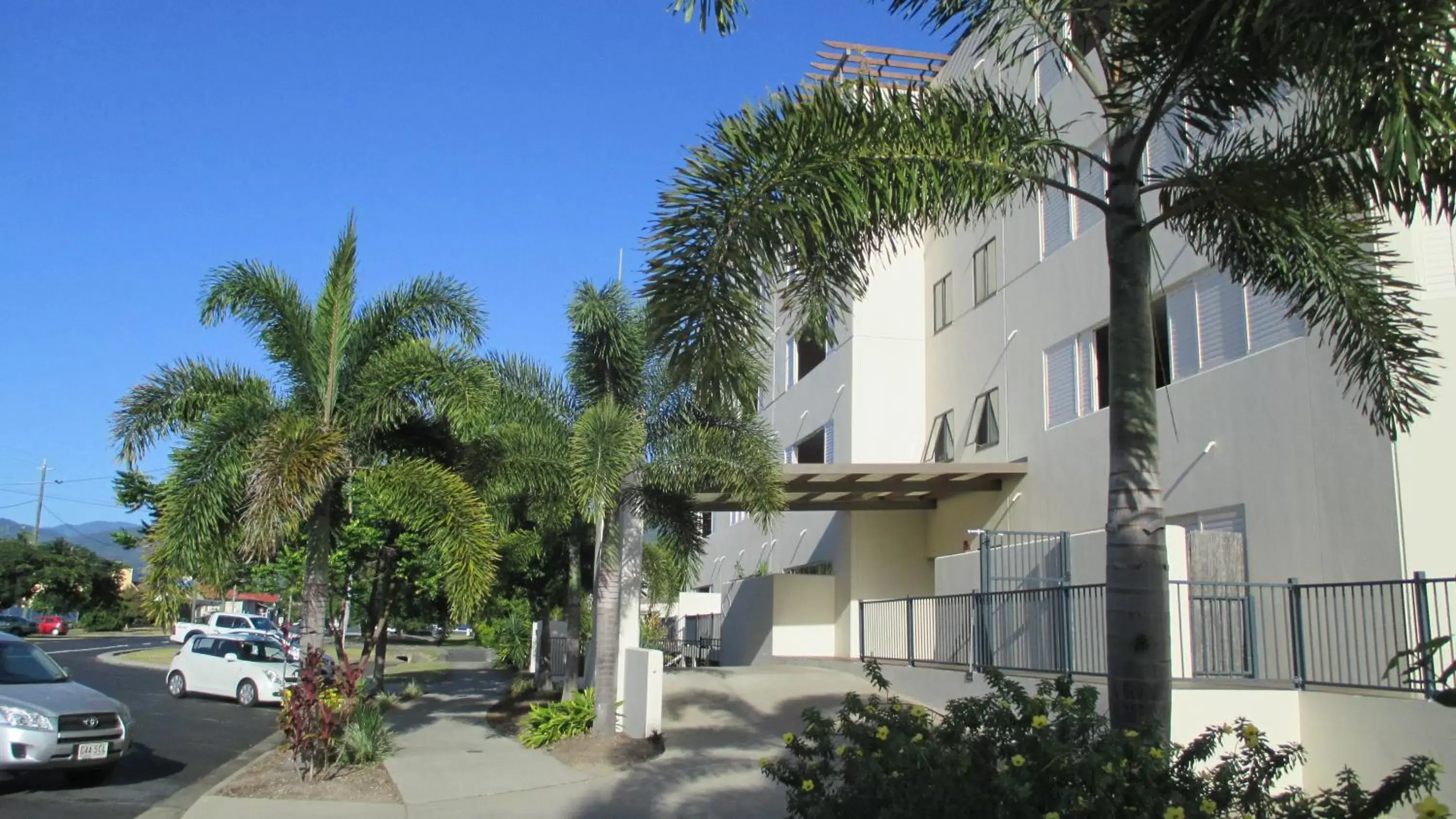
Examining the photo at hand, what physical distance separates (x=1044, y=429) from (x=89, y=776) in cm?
1401

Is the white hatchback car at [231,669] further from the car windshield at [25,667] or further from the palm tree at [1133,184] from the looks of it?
the palm tree at [1133,184]

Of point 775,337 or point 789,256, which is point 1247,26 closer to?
point 789,256

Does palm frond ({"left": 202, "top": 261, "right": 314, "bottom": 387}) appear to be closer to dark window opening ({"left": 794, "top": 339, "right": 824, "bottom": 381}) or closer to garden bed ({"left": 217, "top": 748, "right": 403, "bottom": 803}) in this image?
garden bed ({"left": 217, "top": 748, "right": 403, "bottom": 803})

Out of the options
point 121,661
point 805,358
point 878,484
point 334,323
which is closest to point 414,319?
point 334,323

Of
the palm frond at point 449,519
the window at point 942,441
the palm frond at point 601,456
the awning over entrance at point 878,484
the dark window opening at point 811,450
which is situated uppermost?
the dark window opening at point 811,450

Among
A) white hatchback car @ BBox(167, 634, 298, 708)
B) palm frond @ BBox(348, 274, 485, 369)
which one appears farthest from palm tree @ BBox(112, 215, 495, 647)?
white hatchback car @ BBox(167, 634, 298, 708)

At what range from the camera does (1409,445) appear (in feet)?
37.2

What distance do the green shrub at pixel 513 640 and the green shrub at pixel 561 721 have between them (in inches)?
594

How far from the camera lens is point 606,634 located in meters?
14.4

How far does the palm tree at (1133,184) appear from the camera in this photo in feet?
18.8

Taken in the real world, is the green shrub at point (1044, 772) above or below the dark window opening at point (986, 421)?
below

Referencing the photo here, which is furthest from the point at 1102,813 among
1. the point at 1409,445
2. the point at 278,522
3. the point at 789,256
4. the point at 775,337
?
the point at 775,337

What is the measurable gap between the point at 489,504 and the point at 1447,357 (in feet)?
36.6

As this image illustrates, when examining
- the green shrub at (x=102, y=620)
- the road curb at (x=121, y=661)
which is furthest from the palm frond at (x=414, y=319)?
the green shrub at (x=102, y=620)
